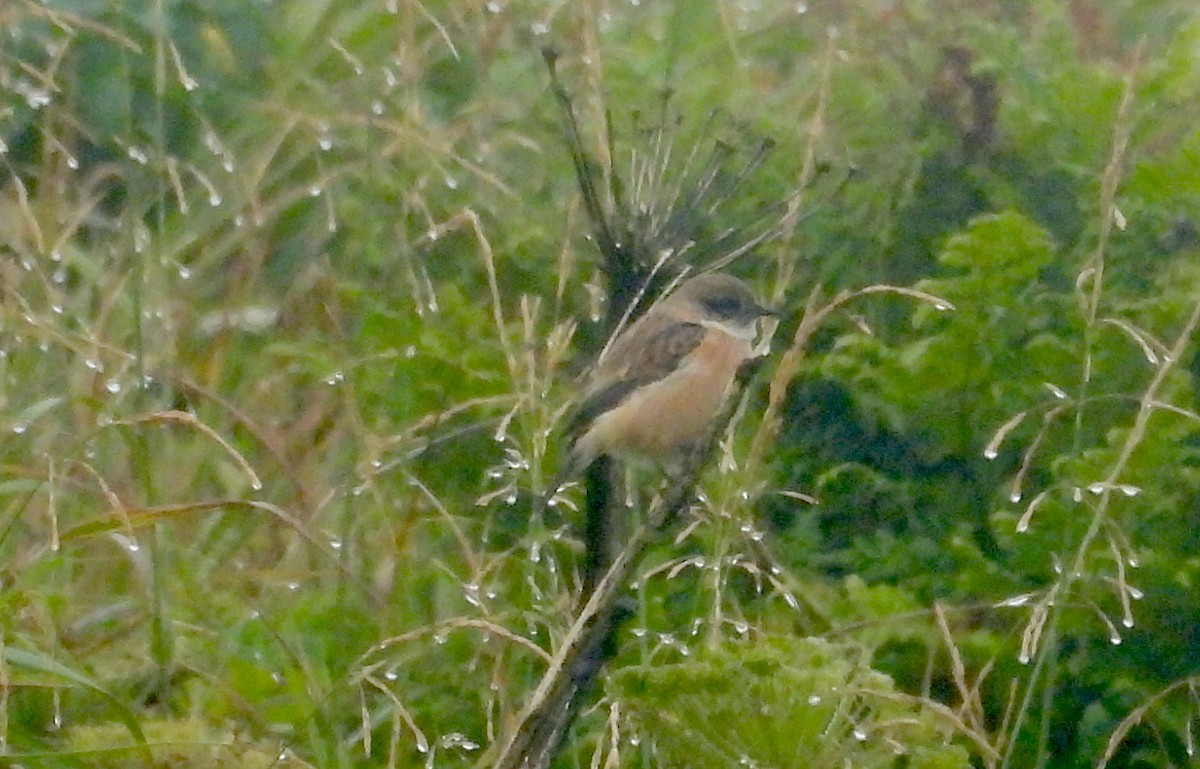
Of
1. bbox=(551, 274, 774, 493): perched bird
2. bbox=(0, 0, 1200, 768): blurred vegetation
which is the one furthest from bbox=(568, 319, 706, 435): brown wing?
bbox=(0, 0, 1200, 768): blurred vegetation

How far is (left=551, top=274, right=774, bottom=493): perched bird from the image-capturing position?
3.78 meters

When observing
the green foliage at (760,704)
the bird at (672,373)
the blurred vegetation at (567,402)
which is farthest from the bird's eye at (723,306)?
the green foliage at (760,704)

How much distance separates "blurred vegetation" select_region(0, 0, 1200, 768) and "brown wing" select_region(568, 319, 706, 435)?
123mm

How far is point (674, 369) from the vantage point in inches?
158

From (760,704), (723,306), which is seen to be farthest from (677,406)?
(760,704)

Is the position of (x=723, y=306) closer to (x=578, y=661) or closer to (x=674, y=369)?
(x=674, y=369)

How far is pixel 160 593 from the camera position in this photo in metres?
3.03

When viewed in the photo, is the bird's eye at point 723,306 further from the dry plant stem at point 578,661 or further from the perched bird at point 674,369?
the dry plant stem at point 578,661

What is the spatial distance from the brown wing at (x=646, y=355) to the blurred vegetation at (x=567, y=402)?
12 cm

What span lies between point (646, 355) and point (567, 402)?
27.2 inches

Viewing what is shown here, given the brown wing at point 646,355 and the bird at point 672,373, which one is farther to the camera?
the brown wing at point 646,355

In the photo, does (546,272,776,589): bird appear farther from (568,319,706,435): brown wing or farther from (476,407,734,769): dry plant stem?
(476,407,734,769): dry plant stem

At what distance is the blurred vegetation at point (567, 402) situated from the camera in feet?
9.31

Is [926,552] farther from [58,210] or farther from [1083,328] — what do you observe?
[58,210]
